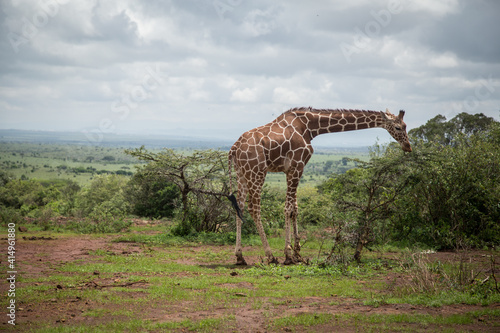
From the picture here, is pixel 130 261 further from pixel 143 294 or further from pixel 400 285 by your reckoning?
Result: pixel 400 285

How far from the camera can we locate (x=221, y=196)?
1680 cm

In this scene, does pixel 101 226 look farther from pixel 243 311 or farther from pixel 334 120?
pixel 243 311

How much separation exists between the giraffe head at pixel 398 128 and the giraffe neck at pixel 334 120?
499mm

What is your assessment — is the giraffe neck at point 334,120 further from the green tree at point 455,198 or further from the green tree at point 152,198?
the green tree at point 152,198

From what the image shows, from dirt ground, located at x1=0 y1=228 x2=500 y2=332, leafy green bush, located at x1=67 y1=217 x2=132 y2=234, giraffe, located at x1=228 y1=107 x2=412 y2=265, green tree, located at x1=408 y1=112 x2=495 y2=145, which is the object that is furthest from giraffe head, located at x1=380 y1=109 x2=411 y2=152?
green tree, located at x1=408 y1=112 x2=495 y2=145

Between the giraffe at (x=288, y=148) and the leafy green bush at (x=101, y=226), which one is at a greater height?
the giraffe at (x=288, y=148)

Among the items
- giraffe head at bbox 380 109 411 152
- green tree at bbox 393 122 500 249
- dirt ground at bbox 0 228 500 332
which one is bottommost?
dirt ground at bbox 0 228 500 332

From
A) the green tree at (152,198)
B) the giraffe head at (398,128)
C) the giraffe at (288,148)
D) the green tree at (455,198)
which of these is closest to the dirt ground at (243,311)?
the giraffe at (288,148)

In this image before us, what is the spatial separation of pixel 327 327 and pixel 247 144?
616 centimetres

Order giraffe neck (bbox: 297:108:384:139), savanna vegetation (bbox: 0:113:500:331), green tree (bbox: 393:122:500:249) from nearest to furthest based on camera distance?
savanna vegetation (bbox: 0:113:500:331) → giraffe neck (bbox: 297:108:384:139) → green tree (bbox: 393:122:500:249)

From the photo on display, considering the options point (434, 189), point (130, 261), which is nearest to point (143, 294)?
point (130, 261)

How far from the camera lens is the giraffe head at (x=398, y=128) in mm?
12023

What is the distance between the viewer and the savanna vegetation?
779cm

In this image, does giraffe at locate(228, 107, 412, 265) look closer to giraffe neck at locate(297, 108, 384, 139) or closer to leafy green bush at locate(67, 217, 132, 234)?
giraffe neck at locate(297, 108, 384, 139)
